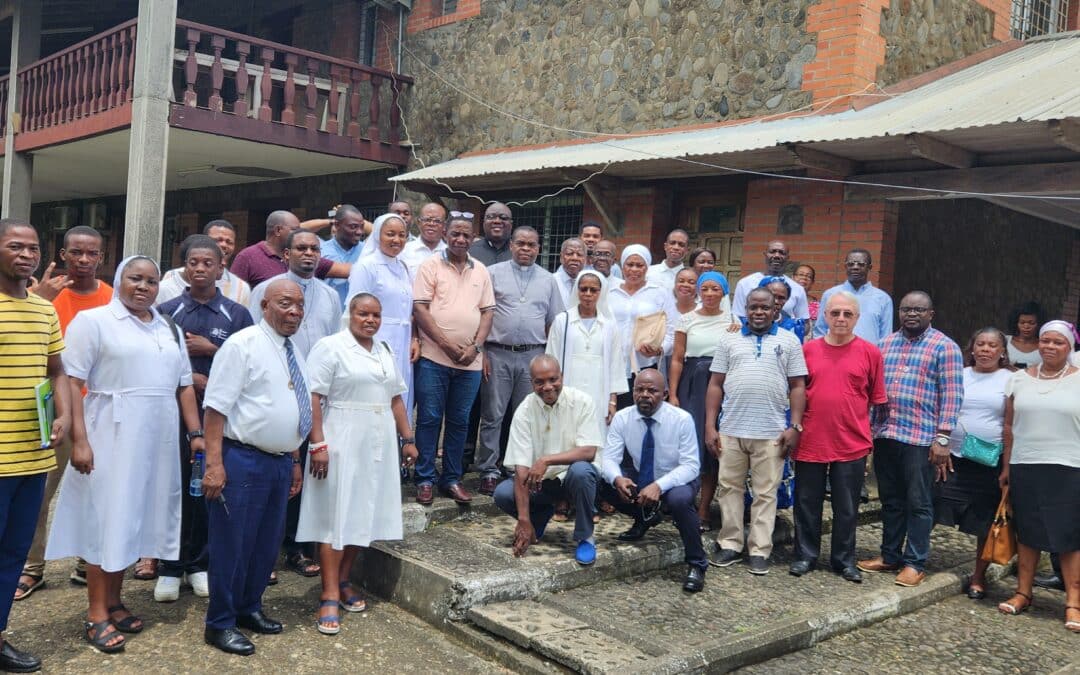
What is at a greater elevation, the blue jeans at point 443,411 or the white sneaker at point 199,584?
the blue jeans at point 443,411

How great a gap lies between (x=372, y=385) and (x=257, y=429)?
0.63 metres

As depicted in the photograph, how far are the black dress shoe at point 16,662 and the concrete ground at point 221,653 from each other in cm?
6

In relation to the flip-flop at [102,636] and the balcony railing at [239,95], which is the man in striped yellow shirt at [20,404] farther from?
the balcony railing at [239,95]

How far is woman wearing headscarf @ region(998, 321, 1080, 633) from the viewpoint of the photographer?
4977mm

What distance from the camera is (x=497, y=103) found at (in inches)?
434

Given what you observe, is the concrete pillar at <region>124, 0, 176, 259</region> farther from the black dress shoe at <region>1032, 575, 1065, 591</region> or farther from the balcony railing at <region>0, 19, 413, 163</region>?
the black dress shoe at <region>1032, 575, 1065, 591</region>

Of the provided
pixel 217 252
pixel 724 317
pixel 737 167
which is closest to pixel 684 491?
pixel 724 317

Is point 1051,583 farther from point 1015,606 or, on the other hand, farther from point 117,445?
point 117,445

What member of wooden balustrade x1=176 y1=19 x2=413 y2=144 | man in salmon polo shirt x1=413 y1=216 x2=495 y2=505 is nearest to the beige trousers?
man in salmon polo shirt x1=413 y1=216 x2=495 y2=505

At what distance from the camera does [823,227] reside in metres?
7.77

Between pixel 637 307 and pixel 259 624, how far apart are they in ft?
10.9

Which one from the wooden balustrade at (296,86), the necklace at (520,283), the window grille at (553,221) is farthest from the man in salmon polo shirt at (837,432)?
the wooden balustrade at (296,86)

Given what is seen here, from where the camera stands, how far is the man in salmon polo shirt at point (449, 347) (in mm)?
5531

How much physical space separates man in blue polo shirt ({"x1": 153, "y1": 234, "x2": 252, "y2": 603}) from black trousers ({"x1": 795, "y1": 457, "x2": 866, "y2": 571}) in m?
3.35
